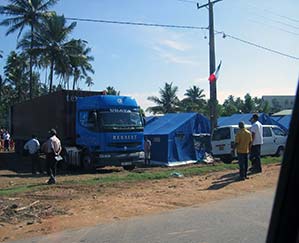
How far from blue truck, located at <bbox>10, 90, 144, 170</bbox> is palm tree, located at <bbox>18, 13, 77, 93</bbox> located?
2642cm

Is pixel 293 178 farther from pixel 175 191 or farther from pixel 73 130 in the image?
pixel 73 130

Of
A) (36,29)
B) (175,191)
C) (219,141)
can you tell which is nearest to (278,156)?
(219,141)

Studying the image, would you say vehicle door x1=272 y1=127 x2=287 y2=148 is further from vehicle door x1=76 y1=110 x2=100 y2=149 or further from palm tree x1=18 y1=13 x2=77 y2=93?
palm tree x1=18 y1=13 x2=77 y2=93

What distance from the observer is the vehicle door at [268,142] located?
23.0 m

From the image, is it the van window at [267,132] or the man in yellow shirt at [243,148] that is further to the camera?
the van window at [267,132]

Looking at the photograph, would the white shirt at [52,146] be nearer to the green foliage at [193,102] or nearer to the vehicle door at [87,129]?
the vehicle door at [87,129]

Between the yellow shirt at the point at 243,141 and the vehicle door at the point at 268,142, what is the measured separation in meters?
8.86

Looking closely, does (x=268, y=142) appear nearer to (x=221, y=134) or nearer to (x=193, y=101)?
(x=221, y=134)

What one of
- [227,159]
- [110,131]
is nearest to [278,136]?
[227,159]

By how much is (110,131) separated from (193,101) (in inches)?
2306

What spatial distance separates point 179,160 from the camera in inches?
921

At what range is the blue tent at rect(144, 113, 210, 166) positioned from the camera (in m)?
23.1

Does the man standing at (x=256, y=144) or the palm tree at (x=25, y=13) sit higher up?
the palm tree at (x=25, y=13)

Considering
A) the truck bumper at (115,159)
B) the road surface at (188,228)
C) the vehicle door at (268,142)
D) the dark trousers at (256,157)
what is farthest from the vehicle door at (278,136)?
the road surface at (188,228)
